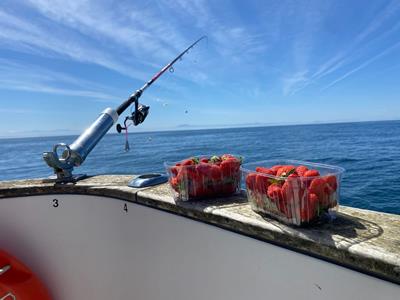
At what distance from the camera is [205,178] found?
133cm

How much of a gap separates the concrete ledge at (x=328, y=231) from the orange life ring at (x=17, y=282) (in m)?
0.93

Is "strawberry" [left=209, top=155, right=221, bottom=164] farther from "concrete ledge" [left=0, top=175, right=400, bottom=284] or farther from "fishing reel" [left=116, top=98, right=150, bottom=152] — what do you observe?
"fishing reel" [left=116, top=98, right=150, bottom=152]

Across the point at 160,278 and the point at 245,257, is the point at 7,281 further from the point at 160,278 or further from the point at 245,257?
the point at 245,257

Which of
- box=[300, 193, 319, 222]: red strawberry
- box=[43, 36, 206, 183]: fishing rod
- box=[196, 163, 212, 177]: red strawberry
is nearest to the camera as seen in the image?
box=[300, 193, 319, 222]: red strawberry

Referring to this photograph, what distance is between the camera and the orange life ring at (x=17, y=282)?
62.7 inches

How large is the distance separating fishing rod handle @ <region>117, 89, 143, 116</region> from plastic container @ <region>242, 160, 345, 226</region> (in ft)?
5.55

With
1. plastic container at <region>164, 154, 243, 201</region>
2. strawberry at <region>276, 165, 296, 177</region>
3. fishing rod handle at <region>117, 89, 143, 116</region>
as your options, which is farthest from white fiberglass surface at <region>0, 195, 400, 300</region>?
fishing rod handle at <region>117, 89, 143, 116</region>

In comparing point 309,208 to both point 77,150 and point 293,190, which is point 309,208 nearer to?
point 293,190

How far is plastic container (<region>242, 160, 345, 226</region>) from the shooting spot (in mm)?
881

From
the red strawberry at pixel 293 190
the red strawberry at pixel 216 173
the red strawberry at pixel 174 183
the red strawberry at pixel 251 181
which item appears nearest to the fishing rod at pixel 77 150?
the red strawberry at pixel 174 183

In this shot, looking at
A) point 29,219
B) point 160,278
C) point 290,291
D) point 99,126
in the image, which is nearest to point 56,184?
point 29,219

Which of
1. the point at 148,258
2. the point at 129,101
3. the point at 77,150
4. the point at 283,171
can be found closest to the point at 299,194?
the point at 283,171

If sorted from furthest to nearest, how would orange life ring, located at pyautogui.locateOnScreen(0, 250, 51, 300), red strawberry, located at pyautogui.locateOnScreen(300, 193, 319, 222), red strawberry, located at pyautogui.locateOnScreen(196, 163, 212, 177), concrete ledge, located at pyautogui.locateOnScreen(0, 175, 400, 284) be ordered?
orange life ring, located at pyautogui.locateOnScreen(0, 250, 51, 300) → red strawberry, located at pyautogui.locateOnScreen(196, 163, 212, 177) → red strawberry, located at pyautogui.locateOnScreen(300, 193, 319, 222) → concrete ledge, located at pyautogui.locateOnScreen(0, 175, 400, 284)

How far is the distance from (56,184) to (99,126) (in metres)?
0.51
